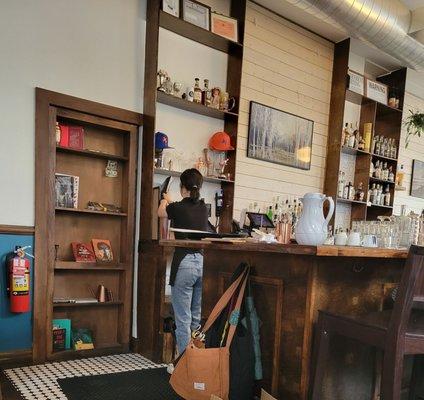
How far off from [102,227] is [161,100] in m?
1.35

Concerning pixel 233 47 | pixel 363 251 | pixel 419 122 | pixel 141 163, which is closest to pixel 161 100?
pixel 141 163

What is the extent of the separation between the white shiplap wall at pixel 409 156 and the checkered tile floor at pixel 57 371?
192 inches

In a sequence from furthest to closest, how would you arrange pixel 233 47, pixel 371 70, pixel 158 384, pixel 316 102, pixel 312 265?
pixel 371 70, pixel 316 102, pixel 233 47, pixel 158 384, pixel 312 265

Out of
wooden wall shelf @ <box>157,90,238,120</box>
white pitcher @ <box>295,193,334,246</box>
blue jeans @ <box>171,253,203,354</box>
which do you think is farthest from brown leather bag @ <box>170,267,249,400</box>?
wooden wall shelf @ <box>157,90,238,120</box>

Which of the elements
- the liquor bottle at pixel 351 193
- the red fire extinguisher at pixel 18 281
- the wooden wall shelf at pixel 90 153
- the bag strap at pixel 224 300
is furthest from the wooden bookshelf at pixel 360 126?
the red fire extinguisher at pixel 18 281

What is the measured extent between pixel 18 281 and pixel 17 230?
397mm

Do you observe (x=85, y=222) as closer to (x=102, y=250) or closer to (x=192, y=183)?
Result: (x=102, y=250)

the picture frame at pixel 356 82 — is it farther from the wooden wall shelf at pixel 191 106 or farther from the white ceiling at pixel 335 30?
the wooden wall shelf at pixel 191 106

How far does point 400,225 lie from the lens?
2.10 m

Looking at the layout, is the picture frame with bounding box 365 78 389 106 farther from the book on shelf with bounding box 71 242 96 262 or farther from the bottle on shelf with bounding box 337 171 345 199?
the book on shelf with bounding box 71 242 96 262

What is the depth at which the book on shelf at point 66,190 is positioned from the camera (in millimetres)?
3311

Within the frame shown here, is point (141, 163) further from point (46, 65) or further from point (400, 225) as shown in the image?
point (400, 225)

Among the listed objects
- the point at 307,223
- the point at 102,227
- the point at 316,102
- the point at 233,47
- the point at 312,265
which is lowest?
the point at 102,227

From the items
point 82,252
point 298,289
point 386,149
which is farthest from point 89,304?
point 386,149
